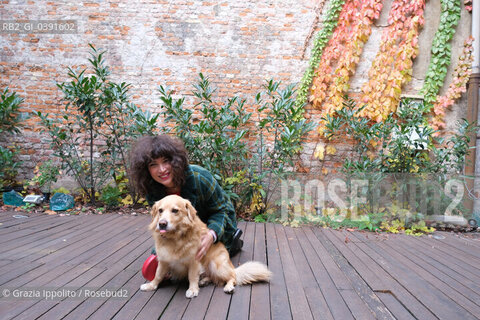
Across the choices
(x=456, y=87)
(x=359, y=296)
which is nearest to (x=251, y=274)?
(x=359, y=296)

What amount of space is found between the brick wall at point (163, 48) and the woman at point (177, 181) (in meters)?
3.24

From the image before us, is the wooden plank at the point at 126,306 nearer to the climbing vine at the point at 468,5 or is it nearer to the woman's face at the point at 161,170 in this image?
the woman's face at the point at 161,170

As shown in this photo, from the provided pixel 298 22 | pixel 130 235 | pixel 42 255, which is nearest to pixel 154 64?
pixel 298 22

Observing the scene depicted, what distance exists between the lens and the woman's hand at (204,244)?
182 cm

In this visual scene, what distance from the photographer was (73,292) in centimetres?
183

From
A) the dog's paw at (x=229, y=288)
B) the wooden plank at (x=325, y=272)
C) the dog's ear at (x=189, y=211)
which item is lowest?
the wooden plank at (x=325, y=272)

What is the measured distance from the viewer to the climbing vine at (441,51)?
4750 millimetres

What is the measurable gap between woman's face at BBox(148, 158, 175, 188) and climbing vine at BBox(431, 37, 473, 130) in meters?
5.12

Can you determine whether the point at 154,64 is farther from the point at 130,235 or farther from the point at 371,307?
the point at 371,307

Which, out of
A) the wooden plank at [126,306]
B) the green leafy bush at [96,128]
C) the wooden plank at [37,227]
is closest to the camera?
the wooden plank at [126,306]

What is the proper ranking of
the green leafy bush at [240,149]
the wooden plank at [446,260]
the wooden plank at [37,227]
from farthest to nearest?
the green leafy bush at [240,149] → the wooden plank at [37,227] → the wooden plank at [446,260]

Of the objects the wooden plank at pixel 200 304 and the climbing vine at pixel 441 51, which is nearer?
the wooden plank at pixel 200 304

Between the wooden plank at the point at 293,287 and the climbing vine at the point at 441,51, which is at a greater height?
the climbing vine at the point at 441,51

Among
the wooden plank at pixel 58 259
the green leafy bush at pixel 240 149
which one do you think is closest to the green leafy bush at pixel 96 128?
the green leafy bush at pixel 240 149
